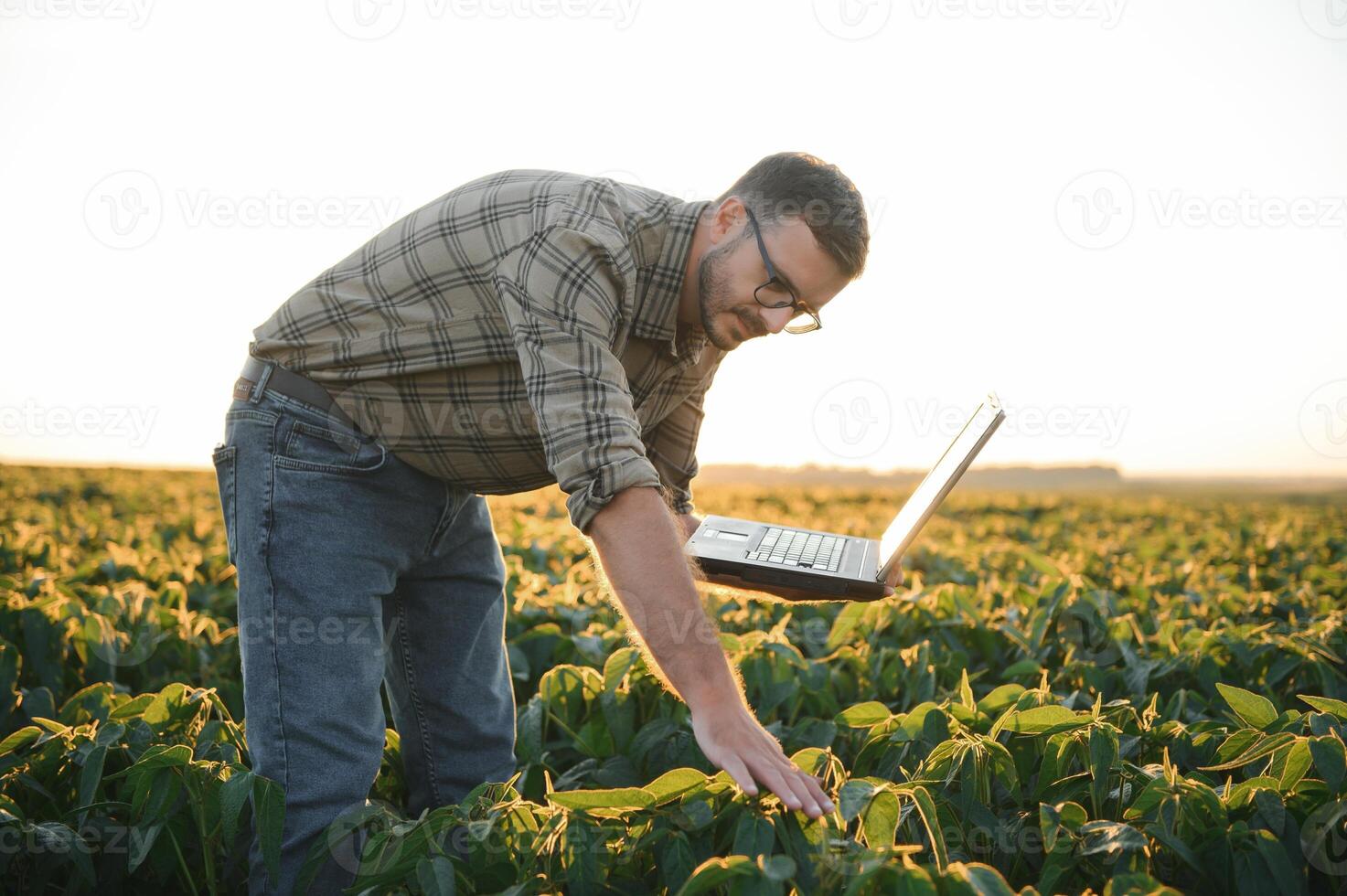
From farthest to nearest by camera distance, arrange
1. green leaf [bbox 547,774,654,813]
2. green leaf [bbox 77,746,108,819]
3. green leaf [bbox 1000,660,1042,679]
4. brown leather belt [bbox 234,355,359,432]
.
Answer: green leaf [bbox 1000,660,1042,679]
brown leather belt [bbox 234,355,359,432]
green leaf [bbox 77,746,108,819]
green leaf [bbox 547,774,654,813]

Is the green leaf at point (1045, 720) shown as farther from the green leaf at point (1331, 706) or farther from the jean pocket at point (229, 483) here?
the jean pocket at point (229, 483)

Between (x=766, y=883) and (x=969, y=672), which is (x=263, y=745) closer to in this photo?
(x=766, y=883)

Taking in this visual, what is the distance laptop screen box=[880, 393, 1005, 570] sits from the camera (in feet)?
6.68

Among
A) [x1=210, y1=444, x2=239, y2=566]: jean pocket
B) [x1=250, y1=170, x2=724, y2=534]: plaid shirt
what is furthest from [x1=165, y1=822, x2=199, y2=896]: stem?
→ [x1=250, y1=170, x2=724, y2=534]: plaid shirt

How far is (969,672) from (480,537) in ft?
5.83

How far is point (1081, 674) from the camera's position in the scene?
9.59 ft

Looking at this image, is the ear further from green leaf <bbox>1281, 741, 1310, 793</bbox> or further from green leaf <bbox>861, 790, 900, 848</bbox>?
green leaf <bbox>1281, 741, 1310, 793</bbox>

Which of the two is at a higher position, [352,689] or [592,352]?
[592,352]

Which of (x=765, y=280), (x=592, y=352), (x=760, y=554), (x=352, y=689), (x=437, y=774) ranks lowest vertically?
(x=437, y=774)

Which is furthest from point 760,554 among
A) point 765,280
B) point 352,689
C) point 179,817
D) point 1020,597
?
point 1020,597

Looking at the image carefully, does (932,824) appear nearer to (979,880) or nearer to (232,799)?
(979,880)

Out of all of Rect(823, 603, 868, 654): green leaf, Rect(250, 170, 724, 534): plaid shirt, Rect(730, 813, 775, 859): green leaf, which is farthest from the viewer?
Rect(823, 603, 868, 654): green leaf

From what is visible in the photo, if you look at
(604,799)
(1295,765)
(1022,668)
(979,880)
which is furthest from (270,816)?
(1022,668)

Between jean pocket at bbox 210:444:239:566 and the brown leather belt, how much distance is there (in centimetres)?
14
